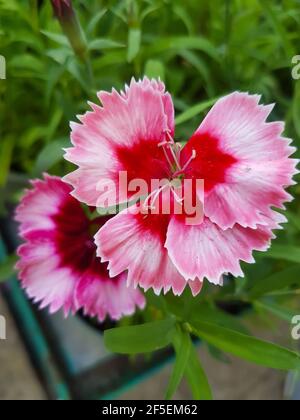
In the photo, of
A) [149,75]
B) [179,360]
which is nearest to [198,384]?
[179,360]

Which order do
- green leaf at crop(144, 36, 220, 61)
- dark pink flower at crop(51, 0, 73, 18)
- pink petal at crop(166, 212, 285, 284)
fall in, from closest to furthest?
pink petal at crop(166, 212, 285, 284)
dark pink flower at crop(51, 0, 73, 18)
green leaf at crop(144, 36, 220, 61)

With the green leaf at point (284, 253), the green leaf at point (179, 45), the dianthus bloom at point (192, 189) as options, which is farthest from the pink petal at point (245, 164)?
the green leaf at point (179, 45)

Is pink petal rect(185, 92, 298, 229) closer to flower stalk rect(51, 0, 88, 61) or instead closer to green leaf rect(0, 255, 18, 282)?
flower stalk rect(51, 0, 88, 61)

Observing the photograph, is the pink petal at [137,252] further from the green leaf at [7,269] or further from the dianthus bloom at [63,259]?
the green leaf at [7,269]

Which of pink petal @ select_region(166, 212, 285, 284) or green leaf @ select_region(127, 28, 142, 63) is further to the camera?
green leaf @ select_region(127, 28, 142, 63)

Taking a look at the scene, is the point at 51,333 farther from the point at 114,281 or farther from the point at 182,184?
the point at 182,184

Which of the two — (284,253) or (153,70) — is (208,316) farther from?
(153,70)

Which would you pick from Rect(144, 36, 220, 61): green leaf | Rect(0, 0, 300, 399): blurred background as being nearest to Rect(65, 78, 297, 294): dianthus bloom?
Rect(0, 0, 300, 399): blurred background
